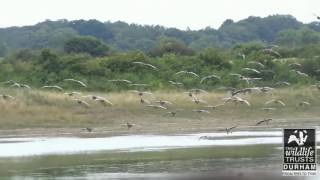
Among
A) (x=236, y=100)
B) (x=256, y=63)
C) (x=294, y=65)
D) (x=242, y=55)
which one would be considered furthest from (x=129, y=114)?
(x=242, y=55)

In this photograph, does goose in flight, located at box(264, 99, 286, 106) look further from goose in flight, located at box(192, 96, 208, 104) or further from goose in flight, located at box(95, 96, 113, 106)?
goose in flight, located at box(95, 96, 113, 106)

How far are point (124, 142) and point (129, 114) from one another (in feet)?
26.5

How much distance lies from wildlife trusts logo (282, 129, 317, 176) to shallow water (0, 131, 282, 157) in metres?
9.98

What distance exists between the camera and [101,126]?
33938 mm

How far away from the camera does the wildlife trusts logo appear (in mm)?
14906

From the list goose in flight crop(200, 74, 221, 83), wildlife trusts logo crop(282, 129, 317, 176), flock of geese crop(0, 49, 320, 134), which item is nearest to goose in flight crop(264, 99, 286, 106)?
flock of geese crop(0, 49, 320, 134)

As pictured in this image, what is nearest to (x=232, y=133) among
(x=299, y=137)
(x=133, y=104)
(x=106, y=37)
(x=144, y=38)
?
(x=133, y=104)

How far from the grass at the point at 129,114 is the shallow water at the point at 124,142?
276 centimetres

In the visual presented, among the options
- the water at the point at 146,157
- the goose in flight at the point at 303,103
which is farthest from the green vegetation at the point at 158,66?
the water at the point at 146,157

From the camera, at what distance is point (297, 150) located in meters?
15.0

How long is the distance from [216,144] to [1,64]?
77.6 ft

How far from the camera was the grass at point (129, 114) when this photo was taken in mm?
33531

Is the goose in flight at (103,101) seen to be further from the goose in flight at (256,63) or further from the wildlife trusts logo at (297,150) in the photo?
the wildlife trusts logo at (297,150)

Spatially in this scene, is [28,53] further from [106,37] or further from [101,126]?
[106,37]
